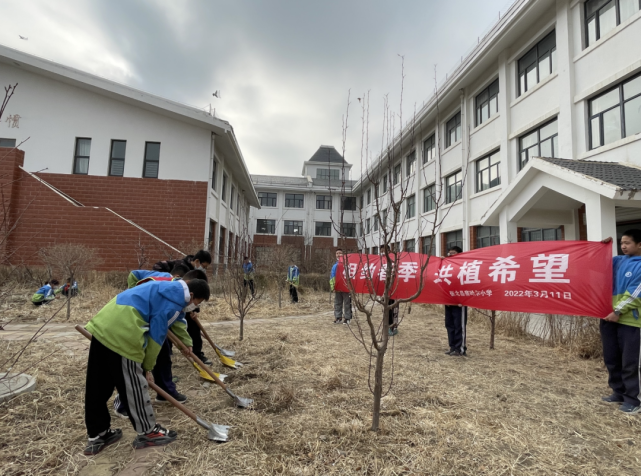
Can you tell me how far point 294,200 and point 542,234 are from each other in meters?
27.2

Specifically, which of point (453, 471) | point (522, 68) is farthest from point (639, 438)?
point (522, 68)

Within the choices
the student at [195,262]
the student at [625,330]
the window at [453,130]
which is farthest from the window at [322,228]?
the student at [625,330]

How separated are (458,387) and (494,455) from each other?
5.01 ft

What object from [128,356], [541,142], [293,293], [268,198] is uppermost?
[268,198]

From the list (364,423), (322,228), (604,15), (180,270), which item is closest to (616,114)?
(604,15)

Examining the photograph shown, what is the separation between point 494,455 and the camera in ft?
8.70

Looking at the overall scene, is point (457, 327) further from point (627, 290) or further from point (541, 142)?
point (541, 142)

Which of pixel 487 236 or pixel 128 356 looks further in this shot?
pixel 487 236

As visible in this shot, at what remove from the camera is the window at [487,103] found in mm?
13336

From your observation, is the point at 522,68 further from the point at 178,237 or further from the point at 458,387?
the point at 178,237

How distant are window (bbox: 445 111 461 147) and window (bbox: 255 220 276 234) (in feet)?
72.5

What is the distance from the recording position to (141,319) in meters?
2.69

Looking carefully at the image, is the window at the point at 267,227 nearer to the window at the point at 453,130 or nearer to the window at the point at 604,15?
the window at the point at 453,130

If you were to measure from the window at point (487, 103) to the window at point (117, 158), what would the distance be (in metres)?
14.7
